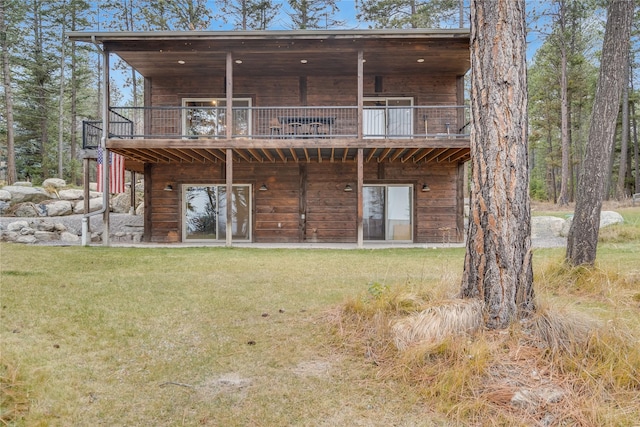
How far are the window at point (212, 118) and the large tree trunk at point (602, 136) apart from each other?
8608mm

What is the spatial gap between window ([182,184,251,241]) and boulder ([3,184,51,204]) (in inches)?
380

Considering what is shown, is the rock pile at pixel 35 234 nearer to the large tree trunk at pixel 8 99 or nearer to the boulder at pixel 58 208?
the boulder at pixel 58 208

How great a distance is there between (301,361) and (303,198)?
891 cm

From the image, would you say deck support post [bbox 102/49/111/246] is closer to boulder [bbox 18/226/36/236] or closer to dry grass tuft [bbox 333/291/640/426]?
boulder [bbox 18/226/36/236]

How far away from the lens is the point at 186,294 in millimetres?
4258

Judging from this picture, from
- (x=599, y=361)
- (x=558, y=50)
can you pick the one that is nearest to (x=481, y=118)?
(x=599, y=361)

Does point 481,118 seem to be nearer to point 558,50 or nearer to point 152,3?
point 152,3

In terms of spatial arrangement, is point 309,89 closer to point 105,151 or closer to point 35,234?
point 105,151

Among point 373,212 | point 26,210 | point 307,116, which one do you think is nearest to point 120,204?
point 26,210

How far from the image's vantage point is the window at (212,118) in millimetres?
11219

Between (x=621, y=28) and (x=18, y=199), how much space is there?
20.0 m

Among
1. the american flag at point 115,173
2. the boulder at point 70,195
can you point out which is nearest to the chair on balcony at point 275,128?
the american flag at point 115,173

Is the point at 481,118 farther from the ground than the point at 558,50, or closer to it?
closer to it

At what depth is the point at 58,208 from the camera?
1582 centimetres
